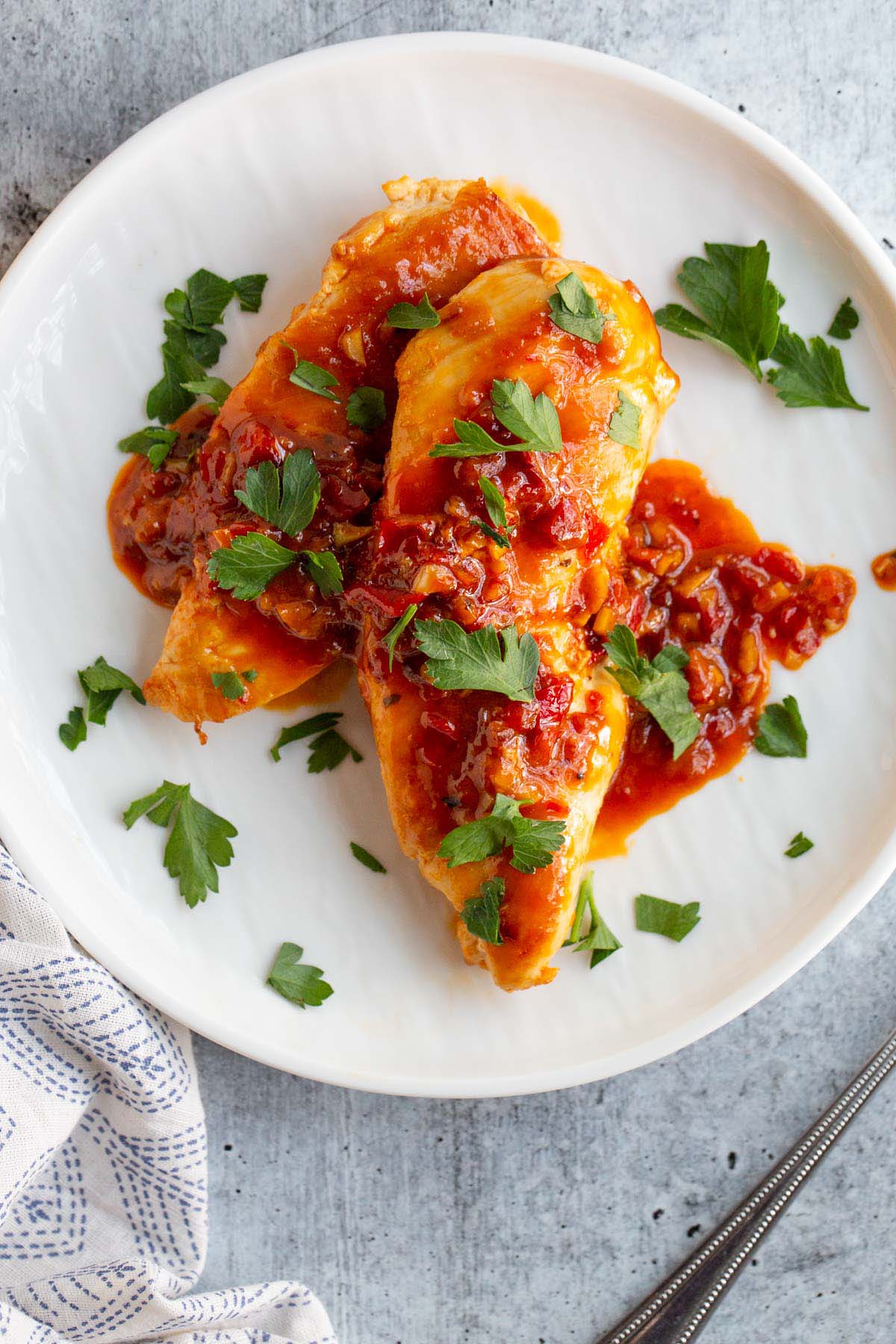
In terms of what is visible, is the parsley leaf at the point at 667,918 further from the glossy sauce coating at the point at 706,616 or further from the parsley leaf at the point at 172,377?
the parsley leaf at the point at 172,377

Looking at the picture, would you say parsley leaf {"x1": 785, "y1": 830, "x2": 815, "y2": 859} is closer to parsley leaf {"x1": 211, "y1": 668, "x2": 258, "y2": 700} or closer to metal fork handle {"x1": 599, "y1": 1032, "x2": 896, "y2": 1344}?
metal fork handle {"x1": 599, "y1": 1032, "x2": 896, "y2": 1344}

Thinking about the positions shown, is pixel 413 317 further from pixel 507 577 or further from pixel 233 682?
pixel 233 682

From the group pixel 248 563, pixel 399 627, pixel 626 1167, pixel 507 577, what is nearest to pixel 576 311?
pixel 507 577

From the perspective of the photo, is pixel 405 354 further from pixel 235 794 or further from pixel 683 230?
pixel 235 794

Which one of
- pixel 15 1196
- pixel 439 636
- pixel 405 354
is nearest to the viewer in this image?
pixel 439 636

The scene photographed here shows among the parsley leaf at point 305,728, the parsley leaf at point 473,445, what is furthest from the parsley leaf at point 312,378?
the parsley leaf at point 305,728

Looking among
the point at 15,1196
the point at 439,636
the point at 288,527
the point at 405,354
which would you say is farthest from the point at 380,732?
the point at 15,1196
